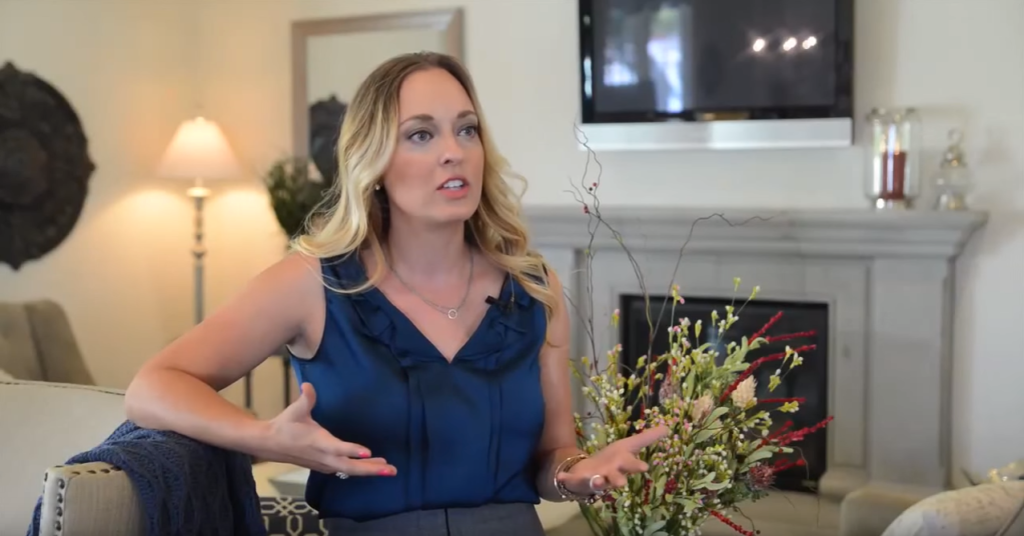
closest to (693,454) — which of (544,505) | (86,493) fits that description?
(86,493)

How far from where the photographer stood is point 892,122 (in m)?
3.34

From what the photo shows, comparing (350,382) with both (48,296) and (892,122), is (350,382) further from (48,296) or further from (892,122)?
(48,296)

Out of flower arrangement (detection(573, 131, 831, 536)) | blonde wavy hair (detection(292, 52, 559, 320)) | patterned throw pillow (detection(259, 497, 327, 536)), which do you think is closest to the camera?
flower arrangement (detection(573, 131, 831, 536))

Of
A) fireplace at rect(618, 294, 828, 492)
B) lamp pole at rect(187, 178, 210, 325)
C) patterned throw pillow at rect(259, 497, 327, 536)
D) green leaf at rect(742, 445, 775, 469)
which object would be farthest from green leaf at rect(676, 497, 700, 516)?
lamp pole at rect(187, 178, 210, 325)

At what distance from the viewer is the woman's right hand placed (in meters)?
1.32

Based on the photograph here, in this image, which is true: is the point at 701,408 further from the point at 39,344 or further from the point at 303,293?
the point at 39,344

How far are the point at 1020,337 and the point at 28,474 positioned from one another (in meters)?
2.83

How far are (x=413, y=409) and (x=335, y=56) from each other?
9.96 feet

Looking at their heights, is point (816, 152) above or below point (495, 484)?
above

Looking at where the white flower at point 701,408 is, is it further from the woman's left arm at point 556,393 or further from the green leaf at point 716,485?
the woman's left arm at point 556,393

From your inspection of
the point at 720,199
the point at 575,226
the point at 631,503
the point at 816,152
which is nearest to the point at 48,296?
the point at 575,226

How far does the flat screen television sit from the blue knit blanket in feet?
7.94

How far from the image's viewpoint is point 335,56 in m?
4.35

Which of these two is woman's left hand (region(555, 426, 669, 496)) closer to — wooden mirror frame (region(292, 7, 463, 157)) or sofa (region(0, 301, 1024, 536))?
sofa (region(0, 301, 1024, 536))
